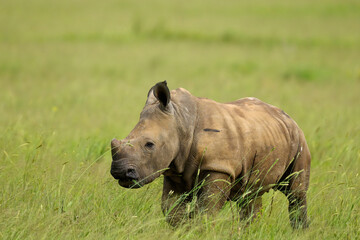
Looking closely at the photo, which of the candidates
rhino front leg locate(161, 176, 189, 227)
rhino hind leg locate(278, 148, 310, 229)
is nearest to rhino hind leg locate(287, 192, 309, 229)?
rhino hind leg locate(278, 148, 310, 229)

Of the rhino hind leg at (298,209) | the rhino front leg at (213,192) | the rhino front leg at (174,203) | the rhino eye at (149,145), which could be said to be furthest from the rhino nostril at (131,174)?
the rhino hind leg at (298,209)

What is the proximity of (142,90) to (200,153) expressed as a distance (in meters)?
8.86

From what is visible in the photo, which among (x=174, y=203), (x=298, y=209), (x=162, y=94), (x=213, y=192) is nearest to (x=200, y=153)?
(x=213, y=192)

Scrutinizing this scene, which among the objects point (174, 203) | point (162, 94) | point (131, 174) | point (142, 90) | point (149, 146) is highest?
point (162, 94)

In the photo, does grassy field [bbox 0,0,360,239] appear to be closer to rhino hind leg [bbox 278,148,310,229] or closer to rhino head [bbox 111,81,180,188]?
rhino hind leg [bbox 278,148,310,229]

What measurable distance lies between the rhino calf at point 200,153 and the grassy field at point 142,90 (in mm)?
210

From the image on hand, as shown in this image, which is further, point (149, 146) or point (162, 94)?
point (162, 94)

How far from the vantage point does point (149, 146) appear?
4.05m

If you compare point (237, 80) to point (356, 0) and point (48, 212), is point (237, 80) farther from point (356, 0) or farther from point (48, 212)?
point (356, 0)

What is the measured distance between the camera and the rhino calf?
4.02m

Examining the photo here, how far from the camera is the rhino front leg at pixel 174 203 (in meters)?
4.26

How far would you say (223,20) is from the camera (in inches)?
1021

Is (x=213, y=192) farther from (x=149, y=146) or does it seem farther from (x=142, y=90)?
(x=142, y=90)

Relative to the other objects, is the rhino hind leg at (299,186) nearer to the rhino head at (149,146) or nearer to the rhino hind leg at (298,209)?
the rhino hind leg at (298,209)
